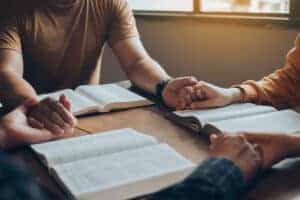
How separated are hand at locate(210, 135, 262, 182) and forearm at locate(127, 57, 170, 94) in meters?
0.68

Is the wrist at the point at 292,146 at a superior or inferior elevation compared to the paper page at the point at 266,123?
superior

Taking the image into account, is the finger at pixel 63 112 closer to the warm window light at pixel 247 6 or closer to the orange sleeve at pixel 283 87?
the orange sleeve at pixel 283 87

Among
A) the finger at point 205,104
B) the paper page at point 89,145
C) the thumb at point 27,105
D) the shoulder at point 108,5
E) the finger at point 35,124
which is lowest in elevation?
the finger at point 205,104

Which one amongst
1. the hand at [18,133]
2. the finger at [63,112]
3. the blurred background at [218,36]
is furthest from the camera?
the blurred background at [218,36]

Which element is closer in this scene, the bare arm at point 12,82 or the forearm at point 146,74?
the bare arm at point 12,82

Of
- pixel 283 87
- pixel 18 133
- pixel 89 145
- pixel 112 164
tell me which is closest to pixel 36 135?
pixel 18 133

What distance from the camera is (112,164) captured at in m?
1.05

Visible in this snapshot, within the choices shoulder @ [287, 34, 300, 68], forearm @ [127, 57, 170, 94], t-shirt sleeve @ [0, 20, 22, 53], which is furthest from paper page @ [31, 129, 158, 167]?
t-shirt sleeve @ [0, 20, 22, 53]

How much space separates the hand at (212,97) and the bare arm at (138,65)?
0.26 meters

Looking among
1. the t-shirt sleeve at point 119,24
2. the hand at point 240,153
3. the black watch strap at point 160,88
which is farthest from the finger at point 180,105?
the t-shirt sleeve at point 119,24

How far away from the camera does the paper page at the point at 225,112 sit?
132cm

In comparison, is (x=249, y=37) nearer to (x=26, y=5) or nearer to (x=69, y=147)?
(x=26, y=5)

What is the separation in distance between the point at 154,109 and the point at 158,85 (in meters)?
0.15

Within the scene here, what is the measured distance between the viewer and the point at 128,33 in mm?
2023
